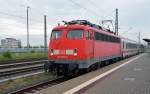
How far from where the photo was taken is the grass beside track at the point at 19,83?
535 inches

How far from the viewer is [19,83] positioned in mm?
15422

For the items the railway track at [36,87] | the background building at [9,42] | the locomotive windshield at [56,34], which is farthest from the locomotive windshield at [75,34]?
the background building at [9,42]

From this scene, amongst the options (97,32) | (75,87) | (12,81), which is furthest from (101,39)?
(75,87)

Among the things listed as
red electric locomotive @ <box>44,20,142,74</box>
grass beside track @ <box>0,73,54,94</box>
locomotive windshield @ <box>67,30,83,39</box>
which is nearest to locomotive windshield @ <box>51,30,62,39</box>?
red electric locomotive @ <box>44,20,142,74</box>

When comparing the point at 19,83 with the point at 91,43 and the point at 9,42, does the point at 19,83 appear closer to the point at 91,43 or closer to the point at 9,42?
the point at 91,43

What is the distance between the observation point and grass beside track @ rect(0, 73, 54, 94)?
1360 cm

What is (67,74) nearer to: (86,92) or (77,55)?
(77,55)

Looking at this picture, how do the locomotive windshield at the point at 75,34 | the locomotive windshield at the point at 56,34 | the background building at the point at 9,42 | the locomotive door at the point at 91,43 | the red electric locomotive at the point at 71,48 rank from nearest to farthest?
the red electric locomotive at the point at 71,48
the locomotive windshield at the point at 75,34
the locomotive windshield at the point at 56,34
the locomotive door at the point at 91,43
the background building at the point at 9,42

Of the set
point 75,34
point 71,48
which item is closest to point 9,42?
point 75,34

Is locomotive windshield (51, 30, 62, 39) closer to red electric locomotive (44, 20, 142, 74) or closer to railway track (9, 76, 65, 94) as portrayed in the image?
red electric locomotive (44, 20, 142, 74)

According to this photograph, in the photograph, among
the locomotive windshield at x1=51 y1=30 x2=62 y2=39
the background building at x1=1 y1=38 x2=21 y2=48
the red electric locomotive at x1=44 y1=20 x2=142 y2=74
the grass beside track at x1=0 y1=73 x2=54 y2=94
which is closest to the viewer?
the grass beside track at x1=0 y1=73 x2=54 y2=94

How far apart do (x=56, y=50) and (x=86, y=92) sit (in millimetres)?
7412

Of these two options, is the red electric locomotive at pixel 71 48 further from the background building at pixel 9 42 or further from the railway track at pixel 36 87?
the background building at pixel 9 42

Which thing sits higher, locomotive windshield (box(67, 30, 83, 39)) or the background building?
the background building
